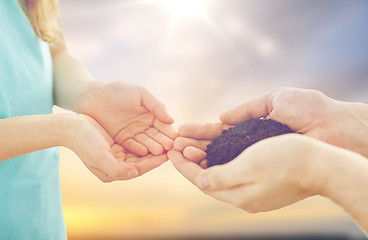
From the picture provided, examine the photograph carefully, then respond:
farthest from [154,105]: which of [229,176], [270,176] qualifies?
[270,176]

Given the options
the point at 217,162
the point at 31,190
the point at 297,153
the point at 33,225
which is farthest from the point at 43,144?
the point at 297,153

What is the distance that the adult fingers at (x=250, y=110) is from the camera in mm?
1524

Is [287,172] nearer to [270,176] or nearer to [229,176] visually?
[270,176]

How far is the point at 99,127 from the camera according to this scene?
54.1 inches

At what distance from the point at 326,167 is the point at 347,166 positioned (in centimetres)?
7

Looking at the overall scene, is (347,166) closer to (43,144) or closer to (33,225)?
(43,144)

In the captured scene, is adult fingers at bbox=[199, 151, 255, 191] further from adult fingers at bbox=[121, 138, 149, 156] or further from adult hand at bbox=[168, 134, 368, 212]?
adult fingers at bbox=[121, 138, 149, 156]

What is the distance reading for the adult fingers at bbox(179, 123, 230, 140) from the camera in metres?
1.43

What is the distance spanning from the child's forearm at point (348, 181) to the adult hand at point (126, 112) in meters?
0.74

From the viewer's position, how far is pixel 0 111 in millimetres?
1203

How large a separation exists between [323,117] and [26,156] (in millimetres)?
1431

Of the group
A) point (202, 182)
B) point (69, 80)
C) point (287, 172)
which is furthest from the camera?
point (69, 80)

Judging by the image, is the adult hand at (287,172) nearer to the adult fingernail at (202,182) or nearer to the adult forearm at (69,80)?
the adult fingernail at (202,182)

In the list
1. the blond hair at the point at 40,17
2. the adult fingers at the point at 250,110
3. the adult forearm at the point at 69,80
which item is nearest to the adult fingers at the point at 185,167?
the adult fingers at the point at 250,110
